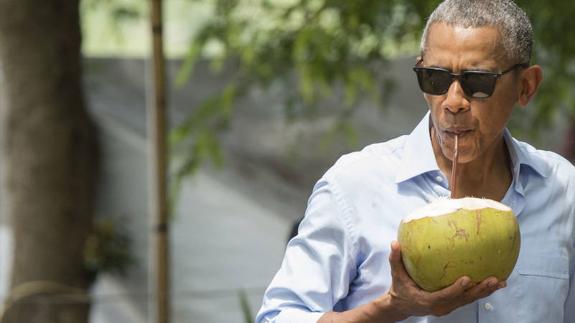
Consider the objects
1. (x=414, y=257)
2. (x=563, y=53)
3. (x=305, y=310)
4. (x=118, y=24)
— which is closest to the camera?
(x=414, y=257)

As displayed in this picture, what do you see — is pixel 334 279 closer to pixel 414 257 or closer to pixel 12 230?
pixel 414 257

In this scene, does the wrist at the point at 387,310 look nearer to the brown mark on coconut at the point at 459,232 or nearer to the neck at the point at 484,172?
the brown mark on coconut at the point at 459,232

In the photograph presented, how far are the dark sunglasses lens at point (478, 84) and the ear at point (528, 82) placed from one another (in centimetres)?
11

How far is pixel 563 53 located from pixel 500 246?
3.62 m

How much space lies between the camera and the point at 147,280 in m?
7.66

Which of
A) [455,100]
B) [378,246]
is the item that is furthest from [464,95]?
[378,246]

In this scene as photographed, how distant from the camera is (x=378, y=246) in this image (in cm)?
175

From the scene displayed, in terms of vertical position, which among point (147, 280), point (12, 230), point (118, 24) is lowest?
point (147, 280)

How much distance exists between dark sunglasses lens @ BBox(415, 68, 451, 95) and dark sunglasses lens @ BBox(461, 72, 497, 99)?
0.08 ft

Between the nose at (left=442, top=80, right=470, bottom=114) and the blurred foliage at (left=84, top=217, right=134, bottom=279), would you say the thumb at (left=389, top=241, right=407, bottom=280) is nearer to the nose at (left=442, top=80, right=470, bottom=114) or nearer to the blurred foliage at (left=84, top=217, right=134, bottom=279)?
the nose at (left=442, top=80, right=470, bottom=114)

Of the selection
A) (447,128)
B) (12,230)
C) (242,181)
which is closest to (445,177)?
(447,128)

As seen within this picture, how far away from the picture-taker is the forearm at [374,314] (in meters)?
1.61

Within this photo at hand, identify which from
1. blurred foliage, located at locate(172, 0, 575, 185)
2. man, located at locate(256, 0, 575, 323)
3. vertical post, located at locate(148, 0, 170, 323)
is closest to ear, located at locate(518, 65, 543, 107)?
man, located at locate(256, 0, 575, 323)

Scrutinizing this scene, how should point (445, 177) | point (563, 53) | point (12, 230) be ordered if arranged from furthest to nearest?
point (12, 230) → point (563, 53) → point (445, 177)
